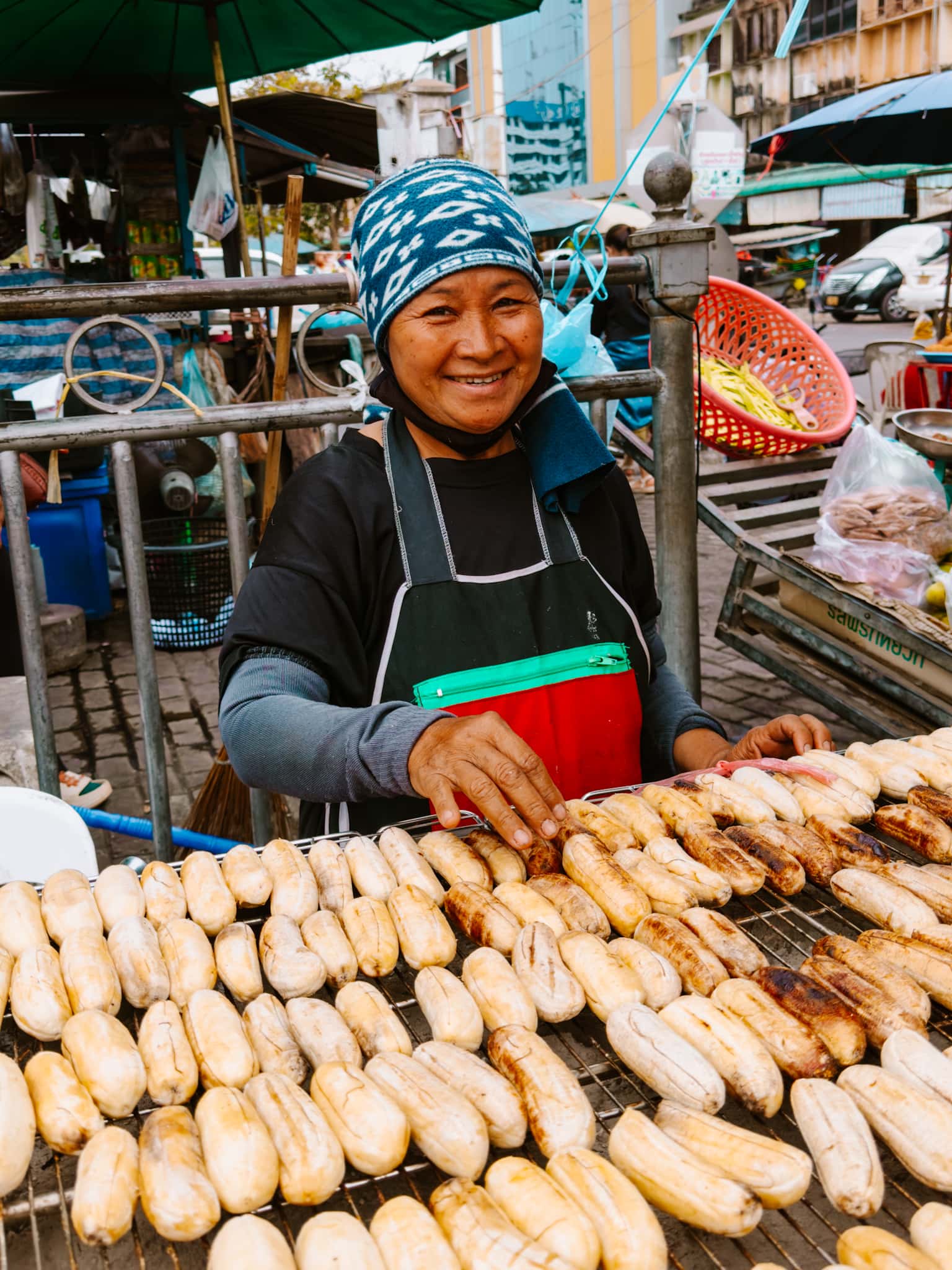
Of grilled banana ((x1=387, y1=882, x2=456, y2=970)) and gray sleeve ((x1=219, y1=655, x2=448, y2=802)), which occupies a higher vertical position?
gray sleeve ((x1=219, y1=655, x2=448, y2=802))

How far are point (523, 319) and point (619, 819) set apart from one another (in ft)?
3.18

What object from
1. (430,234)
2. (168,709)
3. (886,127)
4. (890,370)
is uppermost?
(886,127)

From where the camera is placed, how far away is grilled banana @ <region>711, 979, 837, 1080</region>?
1.20 metres

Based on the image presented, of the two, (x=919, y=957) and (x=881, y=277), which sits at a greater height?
(x=881, y=277)

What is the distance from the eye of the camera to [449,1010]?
1.26 metres

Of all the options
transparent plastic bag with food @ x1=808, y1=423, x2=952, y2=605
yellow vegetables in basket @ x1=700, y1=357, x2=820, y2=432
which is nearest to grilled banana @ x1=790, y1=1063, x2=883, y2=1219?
transparent plastic bag with food @ x1=808, y1=423, x2=952, y2=605

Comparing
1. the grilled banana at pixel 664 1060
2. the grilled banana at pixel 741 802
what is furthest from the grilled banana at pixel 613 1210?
the grilled banana at pixel 741 802

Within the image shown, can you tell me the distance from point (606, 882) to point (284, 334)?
7.25 feet

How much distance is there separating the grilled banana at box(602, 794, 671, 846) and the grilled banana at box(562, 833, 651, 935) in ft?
0.28

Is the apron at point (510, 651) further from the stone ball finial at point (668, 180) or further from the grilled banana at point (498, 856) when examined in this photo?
the stone ball finial at point (668, 180)

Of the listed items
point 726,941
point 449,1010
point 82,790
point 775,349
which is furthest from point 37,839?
point 775,349

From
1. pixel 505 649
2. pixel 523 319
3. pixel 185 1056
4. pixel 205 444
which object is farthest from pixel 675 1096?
pixel 205 444

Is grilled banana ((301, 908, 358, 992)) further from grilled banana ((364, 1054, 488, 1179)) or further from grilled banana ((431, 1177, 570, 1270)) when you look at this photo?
grilled banana ((431, 1177, 570, 1270))

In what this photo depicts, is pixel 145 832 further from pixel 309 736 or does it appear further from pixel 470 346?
pixel 470 346
